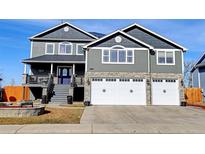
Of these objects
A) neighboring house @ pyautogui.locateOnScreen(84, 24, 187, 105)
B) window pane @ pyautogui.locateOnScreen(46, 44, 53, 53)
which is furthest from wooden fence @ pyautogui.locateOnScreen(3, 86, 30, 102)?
neighboring house @ pyautogui.locateOnScreen(84, 24, 187, 105)

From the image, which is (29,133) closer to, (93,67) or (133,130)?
(133,130)

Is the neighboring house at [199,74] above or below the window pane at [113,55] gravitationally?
below

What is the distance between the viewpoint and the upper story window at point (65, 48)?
23328mm

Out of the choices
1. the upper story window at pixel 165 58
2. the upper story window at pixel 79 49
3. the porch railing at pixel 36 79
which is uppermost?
the upper story window at pixel 79 49

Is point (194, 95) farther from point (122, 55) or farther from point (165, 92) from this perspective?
point (122, 55)

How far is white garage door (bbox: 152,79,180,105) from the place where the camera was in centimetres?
1869

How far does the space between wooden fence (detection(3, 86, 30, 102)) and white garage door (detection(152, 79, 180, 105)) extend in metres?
13.6

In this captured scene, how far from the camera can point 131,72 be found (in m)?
18.8

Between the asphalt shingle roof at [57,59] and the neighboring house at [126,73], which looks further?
the asphalt shingle roof at [57,59]

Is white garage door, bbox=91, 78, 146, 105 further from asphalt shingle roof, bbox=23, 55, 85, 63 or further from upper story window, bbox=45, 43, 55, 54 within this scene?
upper story window, bbox=45, 43, 55, 54

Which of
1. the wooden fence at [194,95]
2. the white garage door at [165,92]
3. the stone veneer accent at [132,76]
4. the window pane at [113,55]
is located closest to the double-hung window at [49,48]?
the stone veneer accent at [132,76]

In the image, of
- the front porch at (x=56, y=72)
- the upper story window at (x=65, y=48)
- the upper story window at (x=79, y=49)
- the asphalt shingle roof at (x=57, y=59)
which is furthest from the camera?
the upper story window at (x=79, y=49)

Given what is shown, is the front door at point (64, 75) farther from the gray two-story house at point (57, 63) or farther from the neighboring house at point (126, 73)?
the neighboring house at point (126, 73)
